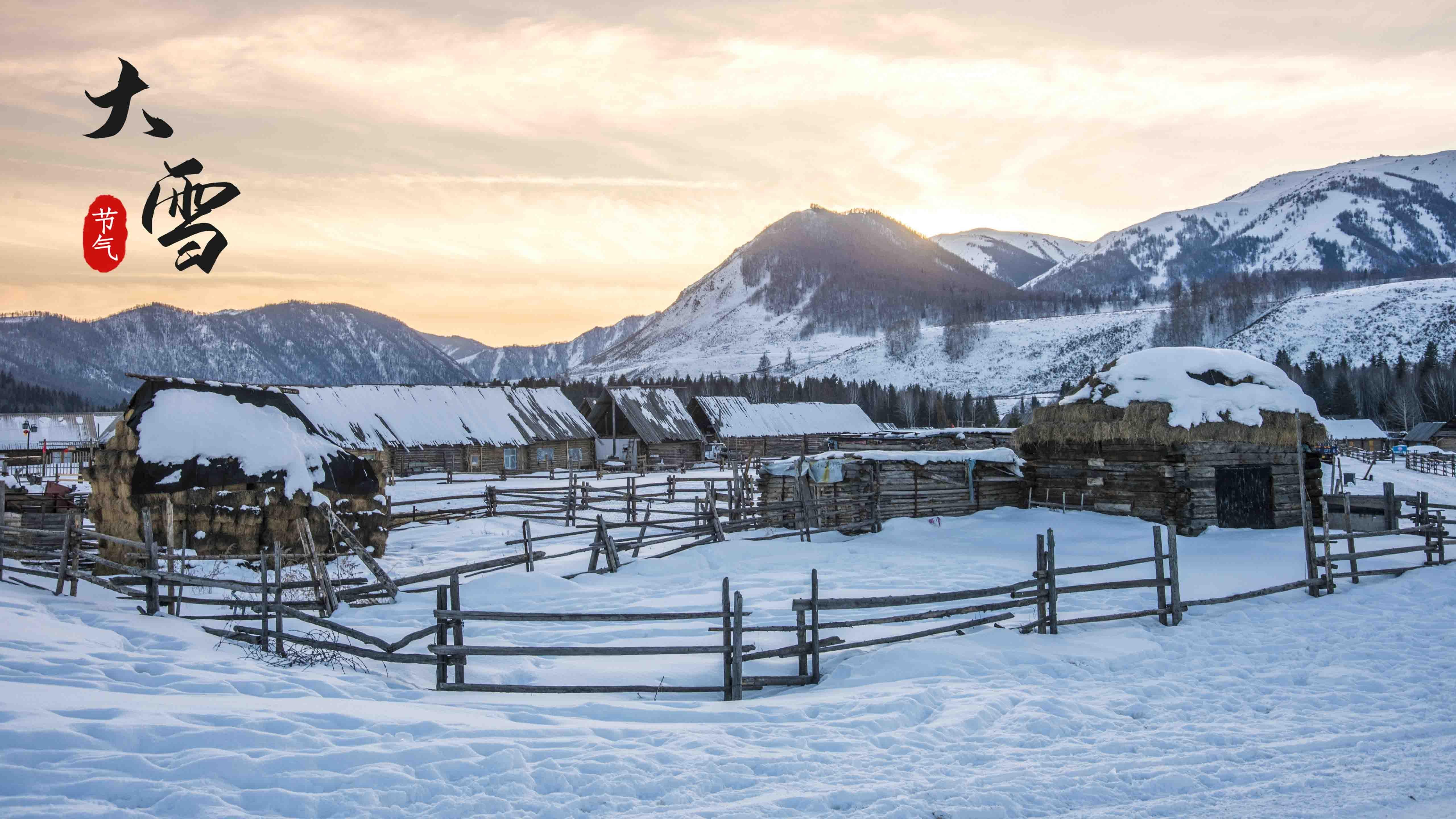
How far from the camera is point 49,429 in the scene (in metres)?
74.5

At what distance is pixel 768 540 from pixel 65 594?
12723 millimetres

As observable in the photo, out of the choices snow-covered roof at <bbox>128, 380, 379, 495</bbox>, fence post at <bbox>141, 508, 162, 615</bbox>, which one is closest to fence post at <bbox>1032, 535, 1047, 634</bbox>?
fence post at <bbox>141, 508, 162, 615</bbox>

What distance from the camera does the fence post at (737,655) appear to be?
9.08 m

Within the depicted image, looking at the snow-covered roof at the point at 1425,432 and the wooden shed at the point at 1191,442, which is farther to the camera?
the snow-covered roof at the point at 1425,432

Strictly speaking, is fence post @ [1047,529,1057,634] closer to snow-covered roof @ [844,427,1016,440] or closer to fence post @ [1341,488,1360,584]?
fence post @ [1341,488,1360,584]

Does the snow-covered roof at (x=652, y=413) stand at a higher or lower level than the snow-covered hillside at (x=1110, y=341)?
lower

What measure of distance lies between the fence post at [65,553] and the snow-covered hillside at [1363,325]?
119170 millimetres

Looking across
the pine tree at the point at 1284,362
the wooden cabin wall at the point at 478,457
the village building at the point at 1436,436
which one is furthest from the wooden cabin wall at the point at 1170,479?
the pine tree at the point at 1284,362

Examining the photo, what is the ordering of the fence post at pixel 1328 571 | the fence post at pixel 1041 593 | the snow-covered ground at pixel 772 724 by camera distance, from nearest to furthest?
the snow-covered ground at pixel 772 724 → the fence post at pixel 1041 593 → the fence post at pixel 1328 571

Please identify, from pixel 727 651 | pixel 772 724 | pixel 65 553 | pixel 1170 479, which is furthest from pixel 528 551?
pixel 1170 479

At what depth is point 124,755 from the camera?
599cm

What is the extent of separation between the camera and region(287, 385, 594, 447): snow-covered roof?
124 ft

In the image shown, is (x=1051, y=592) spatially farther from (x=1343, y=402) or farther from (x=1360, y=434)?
(x=1343, y=402)

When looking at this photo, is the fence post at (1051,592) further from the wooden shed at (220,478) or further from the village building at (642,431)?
the village building at (642,431)
